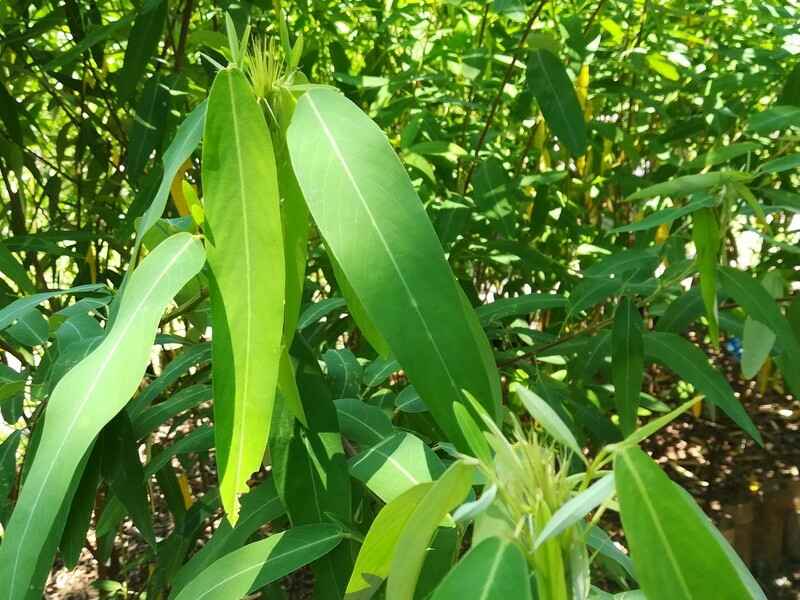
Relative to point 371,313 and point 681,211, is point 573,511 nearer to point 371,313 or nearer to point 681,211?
point 371,313

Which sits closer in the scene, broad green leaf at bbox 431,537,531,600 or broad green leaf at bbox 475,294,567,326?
broad green leaf at bbox 431,537,531,600

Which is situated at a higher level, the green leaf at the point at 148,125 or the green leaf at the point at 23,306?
the green leaf at the point at 148,125

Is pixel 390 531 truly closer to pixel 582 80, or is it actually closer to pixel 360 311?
pixel 360 311

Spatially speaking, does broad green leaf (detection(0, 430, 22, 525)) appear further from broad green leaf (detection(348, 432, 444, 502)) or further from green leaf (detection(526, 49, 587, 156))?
green leaf (detection(526, 49, 587, 156))

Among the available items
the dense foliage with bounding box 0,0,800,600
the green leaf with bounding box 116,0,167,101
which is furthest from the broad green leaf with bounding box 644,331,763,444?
the green leaf with bounding box 116,0,167,101

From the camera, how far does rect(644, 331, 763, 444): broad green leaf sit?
1020 millimetres

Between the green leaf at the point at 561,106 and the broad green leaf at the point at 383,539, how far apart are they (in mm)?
963

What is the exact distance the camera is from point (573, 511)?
0.36 metres

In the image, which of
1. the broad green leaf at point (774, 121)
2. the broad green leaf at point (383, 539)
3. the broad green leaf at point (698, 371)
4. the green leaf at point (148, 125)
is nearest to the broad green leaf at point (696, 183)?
the broad green leaf at point (774, 121)

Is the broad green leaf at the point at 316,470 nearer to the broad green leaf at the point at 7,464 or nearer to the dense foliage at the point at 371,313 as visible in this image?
the dense foliage at the point at 371,313

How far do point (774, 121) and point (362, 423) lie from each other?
1.94ft

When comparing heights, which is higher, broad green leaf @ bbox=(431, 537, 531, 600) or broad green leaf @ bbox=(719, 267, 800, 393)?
broad green leaf @ bbox=(719, 267, 800, 393)

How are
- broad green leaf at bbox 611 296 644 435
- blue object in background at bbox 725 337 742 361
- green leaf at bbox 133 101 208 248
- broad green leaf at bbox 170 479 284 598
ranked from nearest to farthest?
green leaf at bbox 133 101 208 248 < broad green leaf at bbox 170 479 284 598 < broad green leaf at bbox 611 296 644 435 < blue object in background at bbox 725 337 742 361

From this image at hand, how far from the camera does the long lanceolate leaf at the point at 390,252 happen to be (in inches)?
17.8
